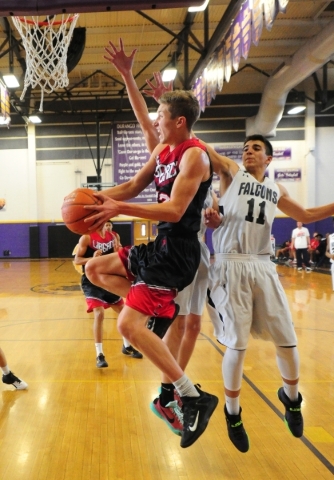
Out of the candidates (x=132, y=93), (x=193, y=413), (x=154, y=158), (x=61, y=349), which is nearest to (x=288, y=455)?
(x=193, y=413)

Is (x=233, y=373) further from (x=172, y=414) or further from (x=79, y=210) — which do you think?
(x=79, y=210)

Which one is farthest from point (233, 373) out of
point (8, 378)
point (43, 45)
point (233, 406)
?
point (43, 45)

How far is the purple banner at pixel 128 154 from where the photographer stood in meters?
18.0

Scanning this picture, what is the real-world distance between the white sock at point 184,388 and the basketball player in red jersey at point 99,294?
2225mm

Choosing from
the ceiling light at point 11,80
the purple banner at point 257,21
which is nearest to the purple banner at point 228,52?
the purple banner at point 257,21

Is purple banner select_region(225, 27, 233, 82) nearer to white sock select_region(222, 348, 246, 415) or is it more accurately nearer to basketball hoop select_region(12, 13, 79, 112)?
basketball hoop select_region(12, 13, 79, 112)

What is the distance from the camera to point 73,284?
11.6m

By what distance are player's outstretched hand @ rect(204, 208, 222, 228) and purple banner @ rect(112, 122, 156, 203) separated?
15010 mm

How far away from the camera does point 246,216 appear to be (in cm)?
299

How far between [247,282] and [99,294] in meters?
2.49

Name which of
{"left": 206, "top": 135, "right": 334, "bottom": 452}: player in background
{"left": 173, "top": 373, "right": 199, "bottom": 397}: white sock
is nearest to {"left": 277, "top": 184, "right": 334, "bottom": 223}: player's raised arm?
{"left": 206, "top": 135, "right": 334, "bottom": 452}: player in background

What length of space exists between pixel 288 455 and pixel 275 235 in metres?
16.2

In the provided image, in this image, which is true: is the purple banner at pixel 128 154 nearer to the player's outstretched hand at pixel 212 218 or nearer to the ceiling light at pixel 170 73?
the ceiling light at pixel 170 73

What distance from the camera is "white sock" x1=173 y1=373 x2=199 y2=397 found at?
2554mm
